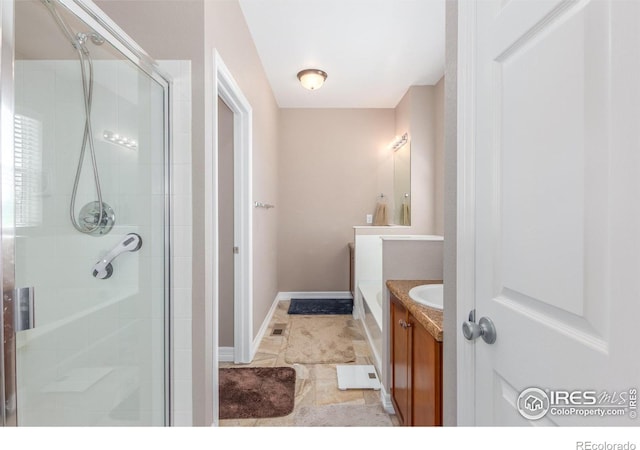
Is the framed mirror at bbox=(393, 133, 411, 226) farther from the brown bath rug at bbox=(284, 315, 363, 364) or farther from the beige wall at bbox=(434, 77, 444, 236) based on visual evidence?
the brown bath rug at bbox=(284, 315, 363, 364)

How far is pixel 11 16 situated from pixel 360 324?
3.13 metres

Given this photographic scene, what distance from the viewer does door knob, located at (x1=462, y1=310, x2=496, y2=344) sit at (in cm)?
76

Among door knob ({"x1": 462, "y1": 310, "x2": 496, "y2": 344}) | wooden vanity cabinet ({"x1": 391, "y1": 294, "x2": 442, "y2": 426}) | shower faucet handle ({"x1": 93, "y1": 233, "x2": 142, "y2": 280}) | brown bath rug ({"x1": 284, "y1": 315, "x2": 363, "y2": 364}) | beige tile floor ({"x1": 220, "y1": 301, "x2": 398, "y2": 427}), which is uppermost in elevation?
shower faucet handle ({"x1": 93, "y1": 233, "x2": 142, "y2": 280})

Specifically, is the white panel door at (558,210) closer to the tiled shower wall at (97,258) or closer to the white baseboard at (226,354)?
the tiled shower wall at (97,258)

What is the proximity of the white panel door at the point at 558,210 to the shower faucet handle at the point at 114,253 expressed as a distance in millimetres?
1468

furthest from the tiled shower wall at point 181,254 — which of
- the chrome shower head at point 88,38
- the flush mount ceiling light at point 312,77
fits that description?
the flush mount ceiling light at point 312,77

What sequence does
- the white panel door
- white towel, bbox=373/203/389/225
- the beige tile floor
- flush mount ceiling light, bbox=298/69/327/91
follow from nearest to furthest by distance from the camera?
the white panel door < the beige tile floor < flush mount ceiling light, bbox=298/69/327/91 < white towel, bbox=373/203/389/225

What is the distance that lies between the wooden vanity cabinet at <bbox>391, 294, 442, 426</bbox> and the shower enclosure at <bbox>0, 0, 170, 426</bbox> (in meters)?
1.17

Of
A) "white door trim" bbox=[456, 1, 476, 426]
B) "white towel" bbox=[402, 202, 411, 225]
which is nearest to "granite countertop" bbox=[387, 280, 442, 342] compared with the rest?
"white door trim" bbox=[456, 1, 476, 426]

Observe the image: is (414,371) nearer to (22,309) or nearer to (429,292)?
(429,292)

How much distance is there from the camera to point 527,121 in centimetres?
65
